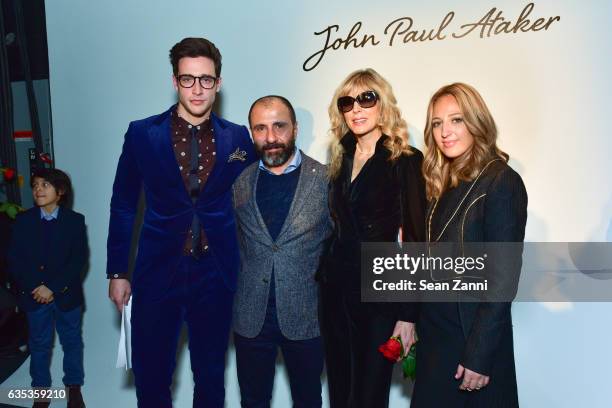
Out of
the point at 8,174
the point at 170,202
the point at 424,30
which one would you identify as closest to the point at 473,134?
the point at 424,30

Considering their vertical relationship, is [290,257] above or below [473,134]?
below

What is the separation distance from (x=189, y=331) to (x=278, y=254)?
2.40ft

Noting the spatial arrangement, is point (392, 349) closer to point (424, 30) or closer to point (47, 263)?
point (424, 30)

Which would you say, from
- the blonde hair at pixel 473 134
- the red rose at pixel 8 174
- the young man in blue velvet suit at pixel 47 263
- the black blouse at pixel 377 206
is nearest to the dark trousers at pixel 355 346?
the black blouse at pixel 377 206

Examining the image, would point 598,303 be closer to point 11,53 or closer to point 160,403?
point 160,403

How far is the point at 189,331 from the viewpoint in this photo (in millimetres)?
2947

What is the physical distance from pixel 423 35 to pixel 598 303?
1921 millimetres

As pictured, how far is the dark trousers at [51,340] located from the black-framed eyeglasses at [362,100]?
2.48 m

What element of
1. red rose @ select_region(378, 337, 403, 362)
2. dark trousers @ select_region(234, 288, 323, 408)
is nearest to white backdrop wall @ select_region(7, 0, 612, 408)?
dark trousers @ select_region(234, 288, 323, 408)

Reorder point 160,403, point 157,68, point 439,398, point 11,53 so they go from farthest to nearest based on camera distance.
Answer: point 11,53
point 157,68
point 160,403
point 439,398

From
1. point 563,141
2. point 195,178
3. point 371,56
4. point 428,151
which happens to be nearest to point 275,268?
point 195,178

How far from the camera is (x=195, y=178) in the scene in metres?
2.80

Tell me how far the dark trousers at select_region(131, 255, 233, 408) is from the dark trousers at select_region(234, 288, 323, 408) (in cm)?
22

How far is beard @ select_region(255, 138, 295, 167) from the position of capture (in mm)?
2628
